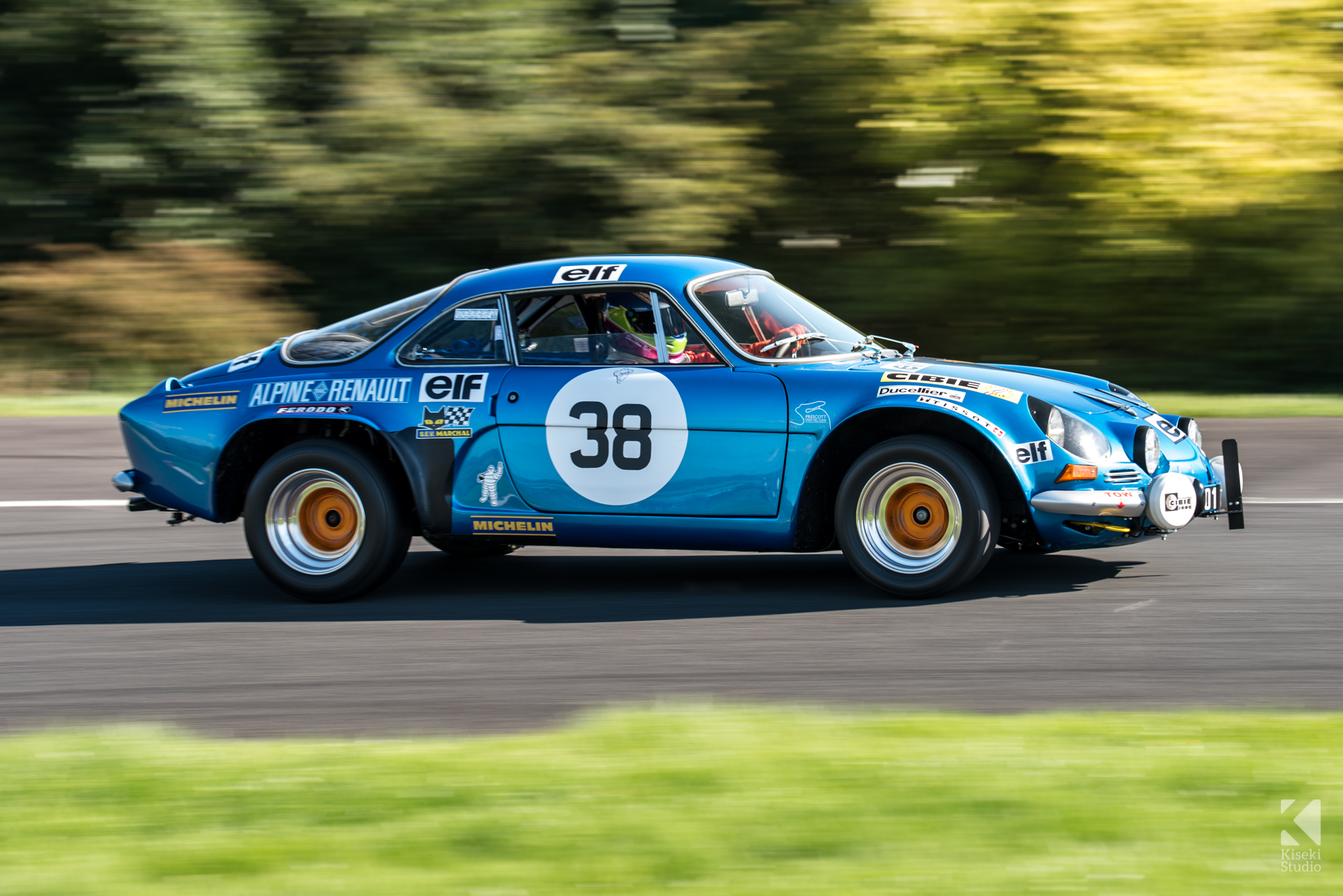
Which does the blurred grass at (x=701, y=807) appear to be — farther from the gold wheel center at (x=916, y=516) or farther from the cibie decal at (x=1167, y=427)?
the cibie decal at (x=1167, y=427)

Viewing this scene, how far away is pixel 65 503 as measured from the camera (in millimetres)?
9469

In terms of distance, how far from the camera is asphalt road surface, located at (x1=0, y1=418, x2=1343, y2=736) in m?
4.96

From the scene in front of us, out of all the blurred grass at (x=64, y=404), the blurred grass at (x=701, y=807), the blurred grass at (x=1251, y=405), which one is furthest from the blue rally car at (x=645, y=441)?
the blurred grass at (x=64, y=404)

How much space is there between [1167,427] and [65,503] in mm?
6920

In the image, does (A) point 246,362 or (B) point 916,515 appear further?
(A) point 246,362

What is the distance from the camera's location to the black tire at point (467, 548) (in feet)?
23.1

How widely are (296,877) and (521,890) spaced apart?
20.9 inches

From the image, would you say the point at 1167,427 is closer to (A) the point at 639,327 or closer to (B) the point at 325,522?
(A) the point at 639,327

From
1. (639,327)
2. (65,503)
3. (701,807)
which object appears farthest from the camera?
(65,503)

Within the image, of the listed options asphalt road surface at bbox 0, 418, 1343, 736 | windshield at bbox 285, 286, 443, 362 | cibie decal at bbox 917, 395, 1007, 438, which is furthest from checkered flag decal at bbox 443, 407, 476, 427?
cibie decal at bbox 917, 395, 1007, 438

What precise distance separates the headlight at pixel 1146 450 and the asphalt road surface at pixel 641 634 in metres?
0.59

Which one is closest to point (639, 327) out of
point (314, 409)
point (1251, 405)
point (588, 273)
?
point (588, 273)

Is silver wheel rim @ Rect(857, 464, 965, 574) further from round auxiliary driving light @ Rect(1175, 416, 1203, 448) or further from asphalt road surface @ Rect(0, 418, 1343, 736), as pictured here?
round auxiliary driving light @ Rect(1175, 416, 1203, 448)

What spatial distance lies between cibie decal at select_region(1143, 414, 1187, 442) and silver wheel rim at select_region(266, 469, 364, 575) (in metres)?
3.63
